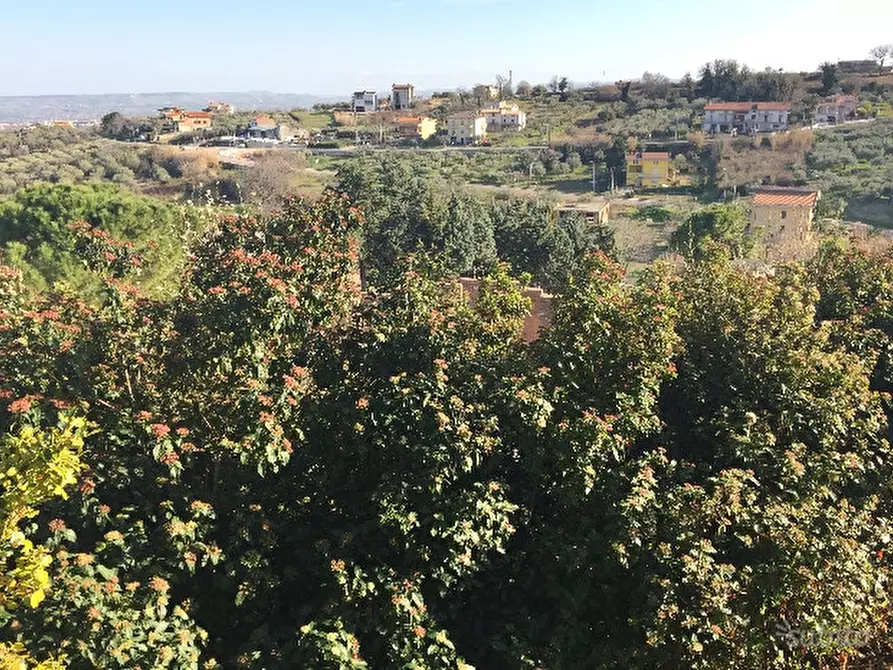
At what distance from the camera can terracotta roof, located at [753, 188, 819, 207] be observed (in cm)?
3344

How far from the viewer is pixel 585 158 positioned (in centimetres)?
5562

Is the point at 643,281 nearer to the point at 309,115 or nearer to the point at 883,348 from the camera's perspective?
the point at 883,348

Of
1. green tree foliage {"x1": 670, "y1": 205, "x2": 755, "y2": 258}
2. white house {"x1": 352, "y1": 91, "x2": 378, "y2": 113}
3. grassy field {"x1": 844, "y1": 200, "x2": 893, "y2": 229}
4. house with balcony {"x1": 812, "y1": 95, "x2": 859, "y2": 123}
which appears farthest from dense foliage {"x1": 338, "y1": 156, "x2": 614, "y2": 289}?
white house {"x1": 352, "y1": 91, "x2": 378, "y2": 113}

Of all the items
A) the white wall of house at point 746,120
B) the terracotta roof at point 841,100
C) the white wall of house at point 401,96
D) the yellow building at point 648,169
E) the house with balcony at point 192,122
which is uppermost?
the white wall of house at point 401,96

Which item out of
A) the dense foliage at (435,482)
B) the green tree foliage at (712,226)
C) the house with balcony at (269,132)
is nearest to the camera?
the dense foliage at (435,482)

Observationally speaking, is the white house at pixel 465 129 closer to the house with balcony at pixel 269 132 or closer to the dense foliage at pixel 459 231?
the house with balcony at pixel 269 132

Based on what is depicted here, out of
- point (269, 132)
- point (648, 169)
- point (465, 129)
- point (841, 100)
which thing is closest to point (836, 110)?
point (841, 100)

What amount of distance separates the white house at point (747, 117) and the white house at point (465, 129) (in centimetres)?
2195

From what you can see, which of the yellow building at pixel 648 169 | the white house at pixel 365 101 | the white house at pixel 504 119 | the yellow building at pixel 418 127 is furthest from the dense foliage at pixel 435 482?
the white house at pixel 365 101

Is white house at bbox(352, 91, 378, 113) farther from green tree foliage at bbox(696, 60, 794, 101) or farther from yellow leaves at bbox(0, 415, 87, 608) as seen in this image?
yellow leaves at bbox(0, 415, 87, 608)

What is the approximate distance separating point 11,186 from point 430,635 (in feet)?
146

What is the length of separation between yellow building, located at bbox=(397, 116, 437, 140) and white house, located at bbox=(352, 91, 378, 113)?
22896 mm

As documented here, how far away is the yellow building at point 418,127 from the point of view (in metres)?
69.1

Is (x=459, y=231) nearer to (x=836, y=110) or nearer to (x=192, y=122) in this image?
(x=836, y=110)
